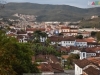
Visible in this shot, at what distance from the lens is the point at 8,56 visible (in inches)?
448

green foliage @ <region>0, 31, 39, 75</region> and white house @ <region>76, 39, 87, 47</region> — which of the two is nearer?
green foliage @ <region>0, 31, 39, 75</region>

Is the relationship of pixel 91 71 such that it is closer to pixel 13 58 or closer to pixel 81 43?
pixel 13 58

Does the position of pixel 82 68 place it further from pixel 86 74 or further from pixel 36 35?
pixel 36 35

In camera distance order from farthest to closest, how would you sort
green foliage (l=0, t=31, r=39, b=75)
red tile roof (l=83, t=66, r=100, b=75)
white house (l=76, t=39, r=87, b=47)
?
white house (l=76, t=39, r=87, b=47), red tile roof (l=83, t=66, r=100, b=75), green foliage (l=0, t=31, r=39, b=75)

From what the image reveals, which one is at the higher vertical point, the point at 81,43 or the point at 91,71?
the point at 91,71

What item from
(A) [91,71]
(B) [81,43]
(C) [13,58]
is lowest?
(B) [81,43]

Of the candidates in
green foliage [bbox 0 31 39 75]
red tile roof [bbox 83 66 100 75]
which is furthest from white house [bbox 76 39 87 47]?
green foliage [bbox 0 31 39 75]

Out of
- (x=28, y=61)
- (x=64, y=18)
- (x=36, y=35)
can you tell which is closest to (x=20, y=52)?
(x=28, y=61)

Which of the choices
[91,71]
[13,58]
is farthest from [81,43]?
[13,58]

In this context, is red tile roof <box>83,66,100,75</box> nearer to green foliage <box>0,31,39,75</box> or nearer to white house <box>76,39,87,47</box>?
green foliage <box>0,31,39,75</box>

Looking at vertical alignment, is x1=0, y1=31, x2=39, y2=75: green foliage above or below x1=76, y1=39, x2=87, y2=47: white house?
above

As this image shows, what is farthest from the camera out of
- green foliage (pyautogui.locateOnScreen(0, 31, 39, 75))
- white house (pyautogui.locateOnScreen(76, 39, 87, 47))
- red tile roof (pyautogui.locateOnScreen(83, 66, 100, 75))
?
white house (pyautogui.locateOnScreen(76, 39, 87, 47))

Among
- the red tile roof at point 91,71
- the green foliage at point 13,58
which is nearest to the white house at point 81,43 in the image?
the red tile roof at point 91,71

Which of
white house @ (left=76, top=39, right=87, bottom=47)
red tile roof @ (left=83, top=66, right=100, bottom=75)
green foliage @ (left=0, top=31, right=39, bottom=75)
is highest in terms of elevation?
green foliage @ (left=0, top=31, right=39, bottom=75)
